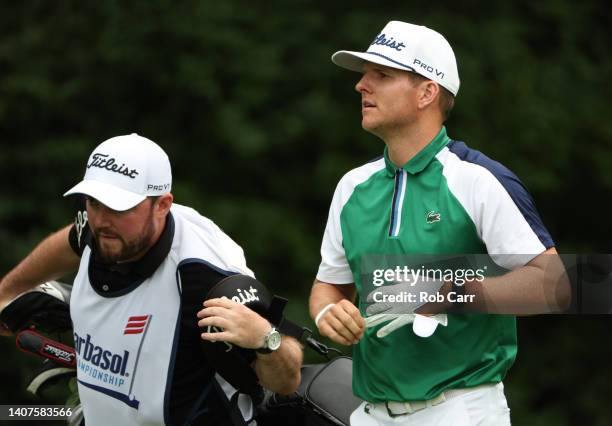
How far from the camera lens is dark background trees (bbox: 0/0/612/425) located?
11.0m

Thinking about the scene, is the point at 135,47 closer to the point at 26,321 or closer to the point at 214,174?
the point at 214,174

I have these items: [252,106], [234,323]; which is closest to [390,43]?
[234,323]

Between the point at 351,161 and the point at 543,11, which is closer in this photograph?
the point at 351,161

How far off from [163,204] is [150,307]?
37cm

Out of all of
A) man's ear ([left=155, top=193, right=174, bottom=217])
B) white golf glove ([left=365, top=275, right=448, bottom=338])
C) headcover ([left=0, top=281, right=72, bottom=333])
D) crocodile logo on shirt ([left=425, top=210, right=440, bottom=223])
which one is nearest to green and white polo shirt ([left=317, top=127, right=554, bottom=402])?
crocodile logo on shirt ([left=425, top=210, right=440, bottom=223])

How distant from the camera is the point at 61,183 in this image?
10867 millimetres

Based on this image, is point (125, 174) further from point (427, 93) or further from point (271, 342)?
point (427, 93)

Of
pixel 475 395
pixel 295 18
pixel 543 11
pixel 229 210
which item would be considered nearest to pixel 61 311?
pixel 475 395

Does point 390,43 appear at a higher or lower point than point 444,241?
higher

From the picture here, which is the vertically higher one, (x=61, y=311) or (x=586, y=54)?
(x=586, y=54)

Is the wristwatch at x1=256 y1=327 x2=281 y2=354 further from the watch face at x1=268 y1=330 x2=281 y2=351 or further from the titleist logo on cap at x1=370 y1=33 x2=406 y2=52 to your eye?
the titleist logo on cap at x1=370 y1=33 x2=406 y2=52

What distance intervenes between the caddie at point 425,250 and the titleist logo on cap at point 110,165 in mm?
767

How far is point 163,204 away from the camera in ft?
15.1

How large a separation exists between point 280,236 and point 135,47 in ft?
6.78
